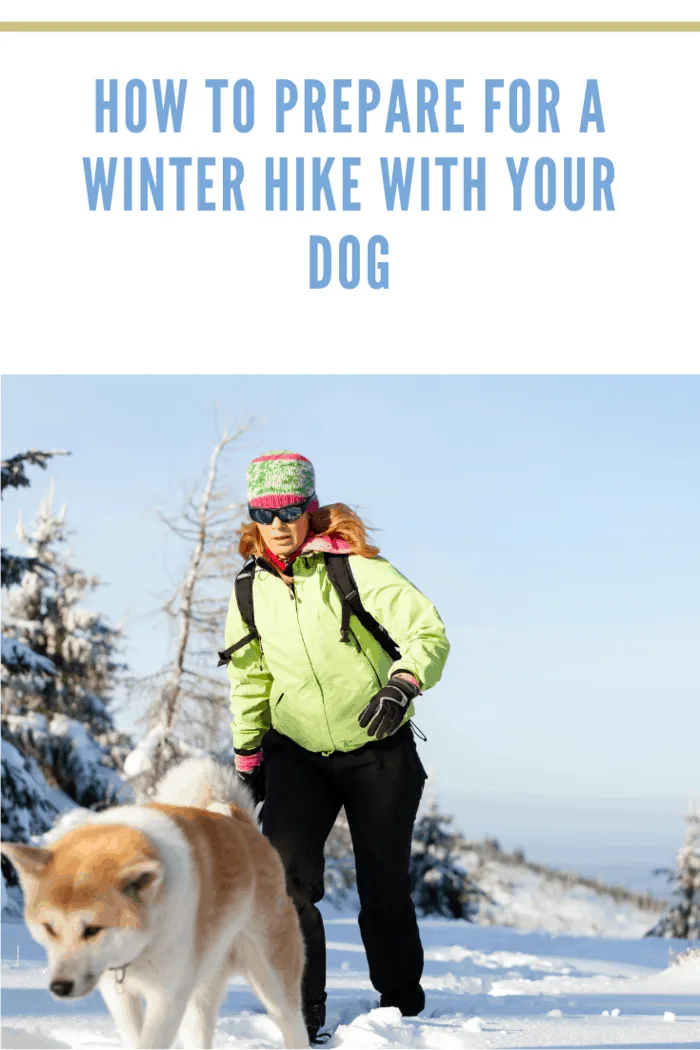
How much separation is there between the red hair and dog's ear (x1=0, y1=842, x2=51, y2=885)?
79.5 inches

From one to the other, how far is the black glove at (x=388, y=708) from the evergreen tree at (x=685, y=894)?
19152 millimetres

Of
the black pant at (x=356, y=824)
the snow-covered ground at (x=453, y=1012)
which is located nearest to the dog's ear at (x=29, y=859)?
the snow-covered ground at (x=453, y=1012)

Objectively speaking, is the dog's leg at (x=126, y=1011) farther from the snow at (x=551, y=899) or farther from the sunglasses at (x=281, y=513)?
the snow at (x=551, y=899)

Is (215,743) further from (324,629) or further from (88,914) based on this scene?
(88,914)

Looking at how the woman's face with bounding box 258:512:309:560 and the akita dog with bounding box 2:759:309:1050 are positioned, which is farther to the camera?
the woman's face with bounding box 258:512:309:560

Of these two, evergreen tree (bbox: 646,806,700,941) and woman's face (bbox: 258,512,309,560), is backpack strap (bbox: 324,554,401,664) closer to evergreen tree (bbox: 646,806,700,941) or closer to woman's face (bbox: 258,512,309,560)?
woman's face (bbox: 258,512,309,560)

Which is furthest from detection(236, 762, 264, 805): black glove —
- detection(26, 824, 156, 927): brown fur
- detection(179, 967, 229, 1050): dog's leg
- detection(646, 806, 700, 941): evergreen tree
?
detection(646, 806, 700, 941): evergreen tree

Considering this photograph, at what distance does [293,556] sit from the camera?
501 centimetres

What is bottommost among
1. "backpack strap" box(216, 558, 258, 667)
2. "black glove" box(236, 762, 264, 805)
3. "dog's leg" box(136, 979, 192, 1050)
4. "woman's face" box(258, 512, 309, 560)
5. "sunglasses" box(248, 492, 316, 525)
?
"dog's leg" box(136, 979, 192, 1050)

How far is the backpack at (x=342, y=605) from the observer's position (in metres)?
4.89

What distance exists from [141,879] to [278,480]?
2022 millimetres

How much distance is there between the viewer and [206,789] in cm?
430

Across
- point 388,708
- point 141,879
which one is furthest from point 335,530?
point 141,879

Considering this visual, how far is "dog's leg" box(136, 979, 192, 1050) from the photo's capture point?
3.53 meters
